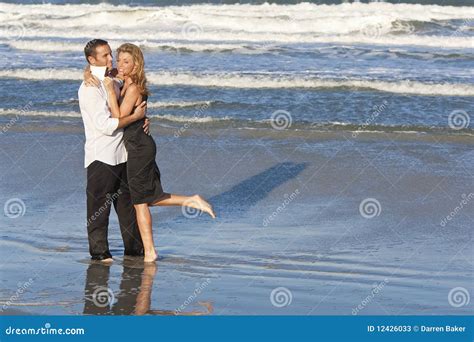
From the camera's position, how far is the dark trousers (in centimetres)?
711

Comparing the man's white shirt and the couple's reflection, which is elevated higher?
the man's white shirt

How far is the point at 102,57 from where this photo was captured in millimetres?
6895

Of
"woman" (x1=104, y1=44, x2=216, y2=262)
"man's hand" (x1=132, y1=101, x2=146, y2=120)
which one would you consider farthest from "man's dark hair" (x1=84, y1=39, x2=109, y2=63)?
"man's hand" (x1=132, y1=101, x2=146, y2=120)

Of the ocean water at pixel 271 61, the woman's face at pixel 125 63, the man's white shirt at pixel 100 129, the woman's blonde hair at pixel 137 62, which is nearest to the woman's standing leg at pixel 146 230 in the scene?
the man's white shirt at pixel 100 129

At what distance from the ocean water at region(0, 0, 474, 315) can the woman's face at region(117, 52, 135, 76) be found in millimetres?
1342

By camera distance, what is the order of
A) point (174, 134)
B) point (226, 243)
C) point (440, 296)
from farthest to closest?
1. point (174, 134)
2. point (226, 243)
3. point (440, 296)

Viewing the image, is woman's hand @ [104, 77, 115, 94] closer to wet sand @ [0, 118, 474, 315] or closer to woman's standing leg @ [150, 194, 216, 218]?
woman's standing leg @ [150, 194, 216, 218]

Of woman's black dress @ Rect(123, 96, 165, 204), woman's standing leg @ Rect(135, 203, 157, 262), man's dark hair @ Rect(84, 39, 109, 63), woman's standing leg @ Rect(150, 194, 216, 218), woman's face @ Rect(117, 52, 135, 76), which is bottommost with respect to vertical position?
woman's standing leg @ Rect(135, 203, 157, 262)

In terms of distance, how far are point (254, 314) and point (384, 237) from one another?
2089 millimetres

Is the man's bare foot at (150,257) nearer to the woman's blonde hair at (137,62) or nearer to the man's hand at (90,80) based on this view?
the woman's blonde hair at (137,62)

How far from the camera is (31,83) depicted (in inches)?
594

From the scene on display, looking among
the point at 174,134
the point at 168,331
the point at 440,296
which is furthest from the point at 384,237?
the point at 174,134

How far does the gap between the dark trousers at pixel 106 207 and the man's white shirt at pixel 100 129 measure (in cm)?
6

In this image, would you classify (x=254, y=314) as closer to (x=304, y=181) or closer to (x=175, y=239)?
(x=175, y=239)
